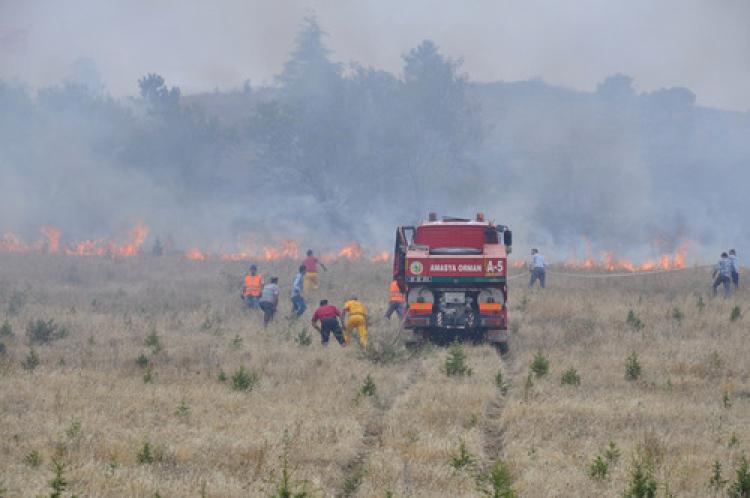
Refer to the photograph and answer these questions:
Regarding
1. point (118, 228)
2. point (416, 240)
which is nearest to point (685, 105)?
point (118, 228)

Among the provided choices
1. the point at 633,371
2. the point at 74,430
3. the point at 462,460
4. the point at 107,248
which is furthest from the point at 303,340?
the point at 107,248

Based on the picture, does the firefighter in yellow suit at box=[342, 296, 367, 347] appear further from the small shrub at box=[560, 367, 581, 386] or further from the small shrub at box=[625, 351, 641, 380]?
the small shrub at box=[625, 351, 641, 380]

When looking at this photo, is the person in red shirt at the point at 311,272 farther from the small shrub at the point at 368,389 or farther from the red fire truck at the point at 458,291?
the small shrub at the point at 368,389

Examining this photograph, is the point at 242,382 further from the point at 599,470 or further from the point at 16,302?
the point at 16,302

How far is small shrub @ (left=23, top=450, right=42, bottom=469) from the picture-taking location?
954 cm

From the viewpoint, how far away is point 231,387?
14.3m

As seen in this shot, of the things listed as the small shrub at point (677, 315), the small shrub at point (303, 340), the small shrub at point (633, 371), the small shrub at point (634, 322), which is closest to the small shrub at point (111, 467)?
the small shrub at point (633, 371)

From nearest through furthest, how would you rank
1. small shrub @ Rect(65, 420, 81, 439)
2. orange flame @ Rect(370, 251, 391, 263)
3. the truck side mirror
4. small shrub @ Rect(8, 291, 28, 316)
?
1. small shrub @ Rect(65, 420, 81, 439)
2. the truck side mirror
3. small shrub @ Rect(8, 291, 28, 316)
4. orange flame @ Rect(370, 251, 391, 263)

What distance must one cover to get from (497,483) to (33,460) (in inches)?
190

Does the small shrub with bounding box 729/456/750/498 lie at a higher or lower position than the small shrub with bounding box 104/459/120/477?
higher

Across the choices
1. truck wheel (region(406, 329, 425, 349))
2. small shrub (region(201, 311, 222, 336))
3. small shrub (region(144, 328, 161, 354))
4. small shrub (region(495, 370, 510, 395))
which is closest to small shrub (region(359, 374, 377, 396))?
small shrub (region(495, 370, 510, 395))

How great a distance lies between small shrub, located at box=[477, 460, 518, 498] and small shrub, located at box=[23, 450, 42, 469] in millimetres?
4527

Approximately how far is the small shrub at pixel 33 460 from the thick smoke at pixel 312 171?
4955cm

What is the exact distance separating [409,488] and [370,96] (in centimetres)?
6084
